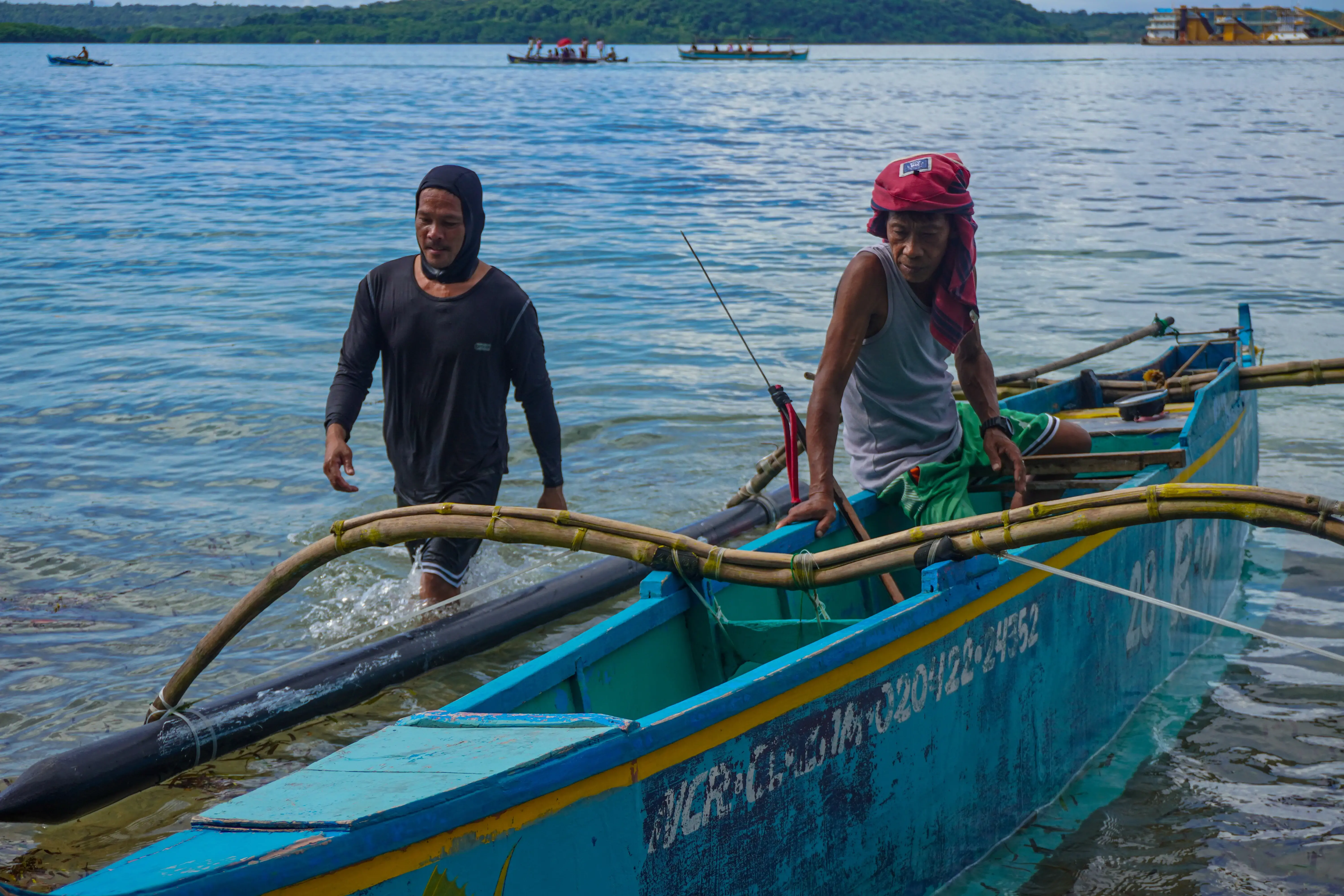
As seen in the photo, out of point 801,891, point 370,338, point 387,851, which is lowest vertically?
point 801,891

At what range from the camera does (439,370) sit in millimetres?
5098

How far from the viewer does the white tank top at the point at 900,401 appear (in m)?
4.75

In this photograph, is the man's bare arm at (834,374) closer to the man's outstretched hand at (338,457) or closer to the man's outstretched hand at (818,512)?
the man's outstretched hand at (818,512)

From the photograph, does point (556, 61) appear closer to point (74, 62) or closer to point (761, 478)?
point (74, 62)

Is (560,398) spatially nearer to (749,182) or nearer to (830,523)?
(830,523)

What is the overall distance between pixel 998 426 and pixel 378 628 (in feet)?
9.95

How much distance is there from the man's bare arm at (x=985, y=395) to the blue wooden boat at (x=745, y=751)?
1.51 ft

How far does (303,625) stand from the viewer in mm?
6855

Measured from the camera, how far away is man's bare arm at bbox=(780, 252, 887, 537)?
14.4ft

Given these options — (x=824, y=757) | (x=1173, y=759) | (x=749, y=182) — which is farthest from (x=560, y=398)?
(x=749, y=182)

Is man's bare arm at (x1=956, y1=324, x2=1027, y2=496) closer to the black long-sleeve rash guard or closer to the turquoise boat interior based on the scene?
the turquoise boat interior

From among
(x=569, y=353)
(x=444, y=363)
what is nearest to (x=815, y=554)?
(x=444, y=363)

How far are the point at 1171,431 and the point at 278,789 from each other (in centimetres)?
493

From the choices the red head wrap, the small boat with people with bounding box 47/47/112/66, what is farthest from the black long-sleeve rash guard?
the small boat with people with bounding box 47/47/112/66
